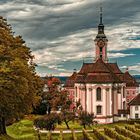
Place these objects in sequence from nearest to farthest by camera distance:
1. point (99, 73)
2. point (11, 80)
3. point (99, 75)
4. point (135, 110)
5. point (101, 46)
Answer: point (11, 80), point (99, 75), point (99, 73), point (135, 110), point (101, 46)

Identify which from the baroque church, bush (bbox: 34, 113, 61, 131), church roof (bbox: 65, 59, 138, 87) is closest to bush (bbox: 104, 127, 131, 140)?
Answer: bush (bbox: 34, 113, 61, 131)

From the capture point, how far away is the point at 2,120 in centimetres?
5009

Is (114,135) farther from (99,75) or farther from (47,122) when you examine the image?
(99,75)

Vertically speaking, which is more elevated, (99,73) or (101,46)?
(101,46)

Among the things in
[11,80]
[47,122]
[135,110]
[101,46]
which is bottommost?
[47,122]

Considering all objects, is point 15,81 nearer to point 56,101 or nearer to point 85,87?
point 85,87

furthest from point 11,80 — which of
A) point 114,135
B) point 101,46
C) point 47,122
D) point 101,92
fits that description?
point 101,46

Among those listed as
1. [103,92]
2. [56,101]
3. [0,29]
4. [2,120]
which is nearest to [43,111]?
[56,101]

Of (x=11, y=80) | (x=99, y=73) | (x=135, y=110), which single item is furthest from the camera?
(x=135, y=110)

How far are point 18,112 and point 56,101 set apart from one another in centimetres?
4819

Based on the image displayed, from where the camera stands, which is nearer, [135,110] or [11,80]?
[11,80]

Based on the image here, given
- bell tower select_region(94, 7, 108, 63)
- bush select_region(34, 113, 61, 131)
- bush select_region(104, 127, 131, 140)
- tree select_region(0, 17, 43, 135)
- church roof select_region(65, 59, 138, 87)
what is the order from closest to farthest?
tree select_region(0, 17, 43, 135) → bush select_region(104, 127, 131, 140) → bush select_region(34, 113, 61, 131) → church roof select_region(65, 59, 138, 87) → bell tower select_region(94, 7, 108, 63)

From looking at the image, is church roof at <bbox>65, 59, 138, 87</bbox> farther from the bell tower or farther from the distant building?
the bell tower

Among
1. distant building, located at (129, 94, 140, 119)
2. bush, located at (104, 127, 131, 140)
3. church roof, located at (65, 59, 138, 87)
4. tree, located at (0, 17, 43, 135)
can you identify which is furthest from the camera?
distant building, located at (129, 94, 140, 119)
